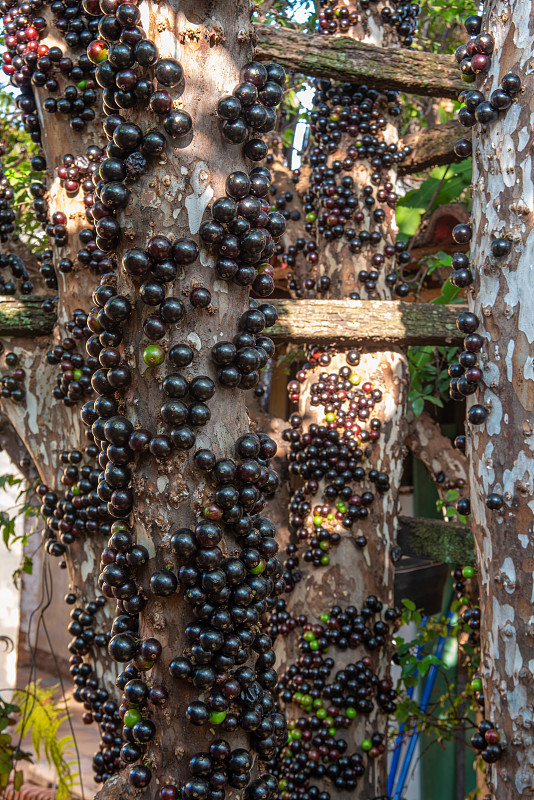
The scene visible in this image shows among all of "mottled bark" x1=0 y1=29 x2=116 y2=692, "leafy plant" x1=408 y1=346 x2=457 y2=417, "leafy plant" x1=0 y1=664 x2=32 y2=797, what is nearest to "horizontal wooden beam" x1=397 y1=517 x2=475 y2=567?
"leafy plant" x1=408 y1=346 x2=457 y2=417

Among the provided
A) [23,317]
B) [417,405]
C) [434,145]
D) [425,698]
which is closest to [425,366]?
[417,405]

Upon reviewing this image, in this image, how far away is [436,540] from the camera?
135 inches

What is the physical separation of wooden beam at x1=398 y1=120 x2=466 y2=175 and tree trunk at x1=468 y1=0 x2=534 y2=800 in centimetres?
157

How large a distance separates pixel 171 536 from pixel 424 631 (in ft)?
8.56

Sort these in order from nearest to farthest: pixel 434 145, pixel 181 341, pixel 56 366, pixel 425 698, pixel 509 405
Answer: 1. pixel 181 341
2. pixel 509 405
3. pixel 56 366
4. pixel 434 145
5. pixel 425 698

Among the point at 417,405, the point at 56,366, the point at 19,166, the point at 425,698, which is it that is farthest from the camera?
the point at 425,698

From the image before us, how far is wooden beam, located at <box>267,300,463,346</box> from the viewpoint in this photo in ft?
9.82

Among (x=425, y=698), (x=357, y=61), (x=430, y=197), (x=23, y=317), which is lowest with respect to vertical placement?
(x=425, y=698)

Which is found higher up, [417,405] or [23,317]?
[417,405]

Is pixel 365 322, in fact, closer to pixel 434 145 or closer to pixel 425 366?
pixel 434 145

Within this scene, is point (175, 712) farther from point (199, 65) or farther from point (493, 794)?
point (199, 65)

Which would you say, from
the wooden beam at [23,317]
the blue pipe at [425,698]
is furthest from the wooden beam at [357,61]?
the blue pipe at [425,698]

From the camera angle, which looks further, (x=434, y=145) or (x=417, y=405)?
(x=417, y=405)

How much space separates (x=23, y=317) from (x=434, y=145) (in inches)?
93.8
